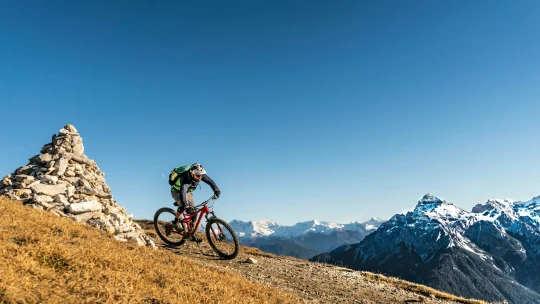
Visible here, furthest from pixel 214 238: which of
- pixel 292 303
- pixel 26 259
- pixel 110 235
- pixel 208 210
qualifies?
pixel 26 259

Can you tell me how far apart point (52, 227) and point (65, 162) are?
7.53m

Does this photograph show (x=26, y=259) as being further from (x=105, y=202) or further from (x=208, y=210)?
(x=105, y=202)

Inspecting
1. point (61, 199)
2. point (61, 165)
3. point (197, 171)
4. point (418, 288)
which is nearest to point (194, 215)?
point (197, 171)

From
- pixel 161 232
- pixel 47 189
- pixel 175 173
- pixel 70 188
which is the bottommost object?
pixel 161 232

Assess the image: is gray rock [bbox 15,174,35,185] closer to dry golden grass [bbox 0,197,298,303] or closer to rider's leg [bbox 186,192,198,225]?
dry golden grass [bbox 0,197,298,303]

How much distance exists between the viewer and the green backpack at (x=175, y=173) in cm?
1605

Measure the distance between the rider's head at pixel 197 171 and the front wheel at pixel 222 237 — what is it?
2231 millimetres

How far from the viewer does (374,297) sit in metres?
13.5

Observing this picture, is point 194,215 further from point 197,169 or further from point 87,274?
point 87,274

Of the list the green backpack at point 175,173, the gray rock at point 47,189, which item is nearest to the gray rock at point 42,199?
the gray rock at point 47,189

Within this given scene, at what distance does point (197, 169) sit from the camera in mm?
15930

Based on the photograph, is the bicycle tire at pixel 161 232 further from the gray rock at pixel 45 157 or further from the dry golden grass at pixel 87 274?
the gray rock at pixel 45 157

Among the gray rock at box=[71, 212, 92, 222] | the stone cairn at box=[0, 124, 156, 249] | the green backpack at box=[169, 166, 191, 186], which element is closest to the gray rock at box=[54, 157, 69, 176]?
the stone cairn at box=[0, 124, 156, 249]

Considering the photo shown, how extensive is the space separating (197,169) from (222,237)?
3.54 m
